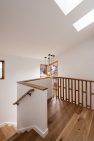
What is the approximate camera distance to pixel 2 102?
4027mm

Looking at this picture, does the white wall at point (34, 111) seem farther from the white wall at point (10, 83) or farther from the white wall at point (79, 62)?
the white wall at point (79, 62)

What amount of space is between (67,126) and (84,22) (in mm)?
3035

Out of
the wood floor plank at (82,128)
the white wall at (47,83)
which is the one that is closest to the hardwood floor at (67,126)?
the wood floor plank at (82,128)

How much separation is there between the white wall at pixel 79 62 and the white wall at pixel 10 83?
6.21 ft

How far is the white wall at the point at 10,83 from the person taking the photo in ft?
13.3

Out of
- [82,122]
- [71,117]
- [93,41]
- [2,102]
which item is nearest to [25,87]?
[71,117]

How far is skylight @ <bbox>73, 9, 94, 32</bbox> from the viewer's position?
310 centimetres

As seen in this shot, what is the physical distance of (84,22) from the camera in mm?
3299

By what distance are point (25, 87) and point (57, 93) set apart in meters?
1.91

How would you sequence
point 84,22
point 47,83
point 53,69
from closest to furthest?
point 84,22 → point 47,83 → point 53,69

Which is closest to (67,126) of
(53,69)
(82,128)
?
(82,128)

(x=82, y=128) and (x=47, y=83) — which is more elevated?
(x=47, y=83)

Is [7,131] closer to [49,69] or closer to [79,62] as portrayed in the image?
[49,69]

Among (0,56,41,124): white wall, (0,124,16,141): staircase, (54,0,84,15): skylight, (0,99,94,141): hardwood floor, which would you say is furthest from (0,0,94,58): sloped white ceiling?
(0,124,16,141): staircase
